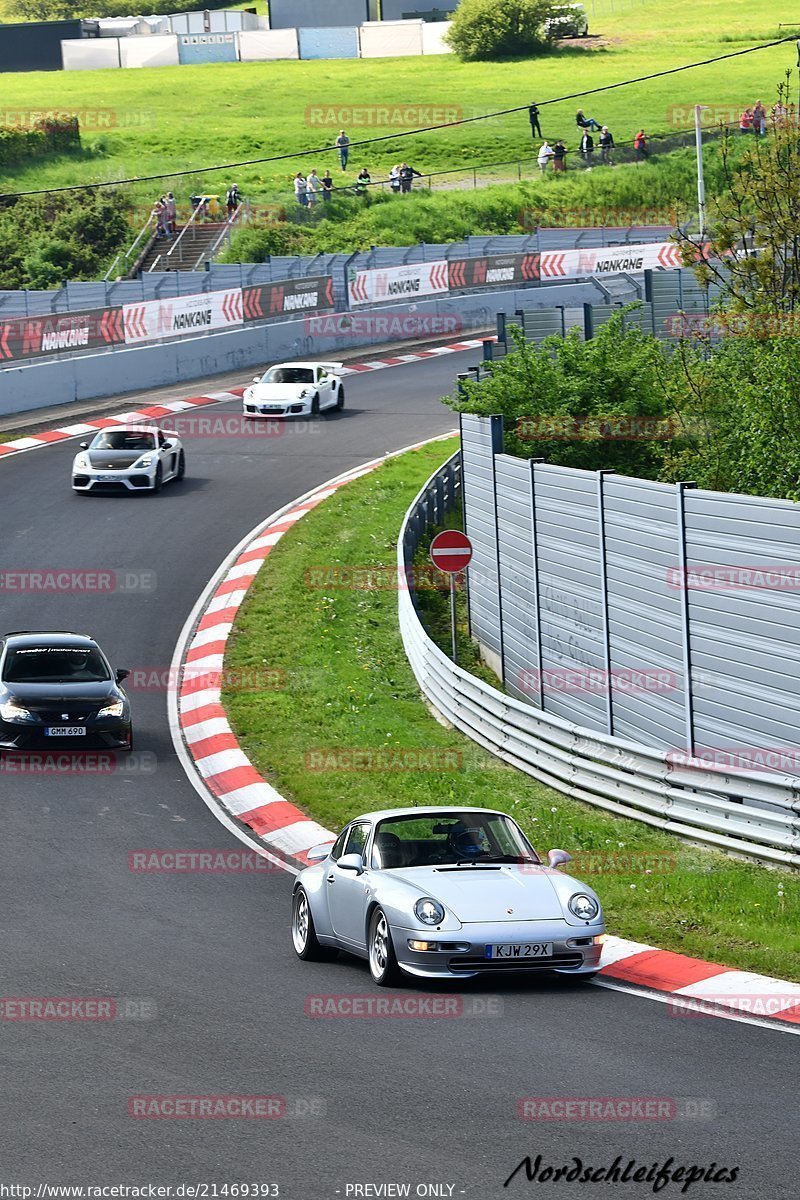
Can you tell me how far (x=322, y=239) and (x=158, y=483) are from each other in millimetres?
33911

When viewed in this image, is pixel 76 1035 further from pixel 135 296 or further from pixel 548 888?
pixel 135 296

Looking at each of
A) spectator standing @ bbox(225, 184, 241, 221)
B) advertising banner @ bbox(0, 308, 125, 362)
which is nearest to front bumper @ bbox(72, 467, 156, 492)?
advertising banner @ bbox(0, 308, 125, 362)

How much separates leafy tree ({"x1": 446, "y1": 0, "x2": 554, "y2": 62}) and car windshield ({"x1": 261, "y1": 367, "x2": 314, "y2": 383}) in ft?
279

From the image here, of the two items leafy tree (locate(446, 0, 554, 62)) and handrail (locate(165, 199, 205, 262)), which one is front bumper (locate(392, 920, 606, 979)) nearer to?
handrail (locate(165, 199, 205, 262))

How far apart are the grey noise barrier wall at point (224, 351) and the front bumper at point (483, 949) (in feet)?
97.4

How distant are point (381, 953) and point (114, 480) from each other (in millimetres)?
21940

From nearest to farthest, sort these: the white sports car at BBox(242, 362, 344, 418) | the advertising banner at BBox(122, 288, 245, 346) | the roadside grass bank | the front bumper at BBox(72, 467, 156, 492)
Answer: the roadside grass bank < the front bumper at BBox(72, 467, 156, 492) < the white sports car at BBox(242, 362, 344, 418) < the advertising banner at BBox(122, 288, 245, 346)

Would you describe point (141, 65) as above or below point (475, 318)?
above

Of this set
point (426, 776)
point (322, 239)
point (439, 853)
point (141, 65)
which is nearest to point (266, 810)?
Result: point (426, 776)

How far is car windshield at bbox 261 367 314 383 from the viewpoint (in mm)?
38219

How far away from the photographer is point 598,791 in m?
16.0

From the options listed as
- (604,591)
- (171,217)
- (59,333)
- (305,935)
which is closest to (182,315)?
(59,333)

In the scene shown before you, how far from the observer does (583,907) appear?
10562 mm

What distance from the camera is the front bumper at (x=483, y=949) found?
1023cm
